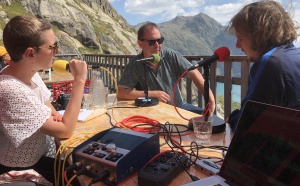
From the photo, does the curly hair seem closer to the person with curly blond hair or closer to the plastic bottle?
the person with curly blond hair

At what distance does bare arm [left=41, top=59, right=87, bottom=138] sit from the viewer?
1.61 meters

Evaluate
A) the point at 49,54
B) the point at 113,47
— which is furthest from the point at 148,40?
the point at 113,47

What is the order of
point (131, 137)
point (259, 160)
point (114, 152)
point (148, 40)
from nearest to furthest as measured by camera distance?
point (259, 160), point (114, 152), point (131, 137), point (148, 40)

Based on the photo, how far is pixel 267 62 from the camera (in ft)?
4.77

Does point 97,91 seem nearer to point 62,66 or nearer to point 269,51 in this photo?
point 62,66

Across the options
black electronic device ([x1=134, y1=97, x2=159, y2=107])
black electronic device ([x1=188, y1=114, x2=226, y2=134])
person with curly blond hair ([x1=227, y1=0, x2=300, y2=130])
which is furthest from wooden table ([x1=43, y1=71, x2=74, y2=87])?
person with curly blond hair ([x1=227, y1=0, x2=300, y2=130])

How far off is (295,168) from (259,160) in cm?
13

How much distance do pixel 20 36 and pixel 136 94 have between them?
121 cm

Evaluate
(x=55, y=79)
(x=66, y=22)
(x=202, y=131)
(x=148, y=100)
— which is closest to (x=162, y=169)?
(x=202, y=131)

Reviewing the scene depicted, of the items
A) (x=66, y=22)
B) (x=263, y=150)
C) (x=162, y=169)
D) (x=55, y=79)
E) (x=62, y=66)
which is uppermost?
(x=66, y=22)

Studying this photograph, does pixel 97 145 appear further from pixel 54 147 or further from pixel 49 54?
pixel 54 147

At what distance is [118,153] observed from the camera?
1148mm

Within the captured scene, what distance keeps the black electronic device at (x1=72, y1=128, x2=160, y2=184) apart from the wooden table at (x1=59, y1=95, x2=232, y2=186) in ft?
0.17

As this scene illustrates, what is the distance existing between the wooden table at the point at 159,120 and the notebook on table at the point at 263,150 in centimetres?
15
